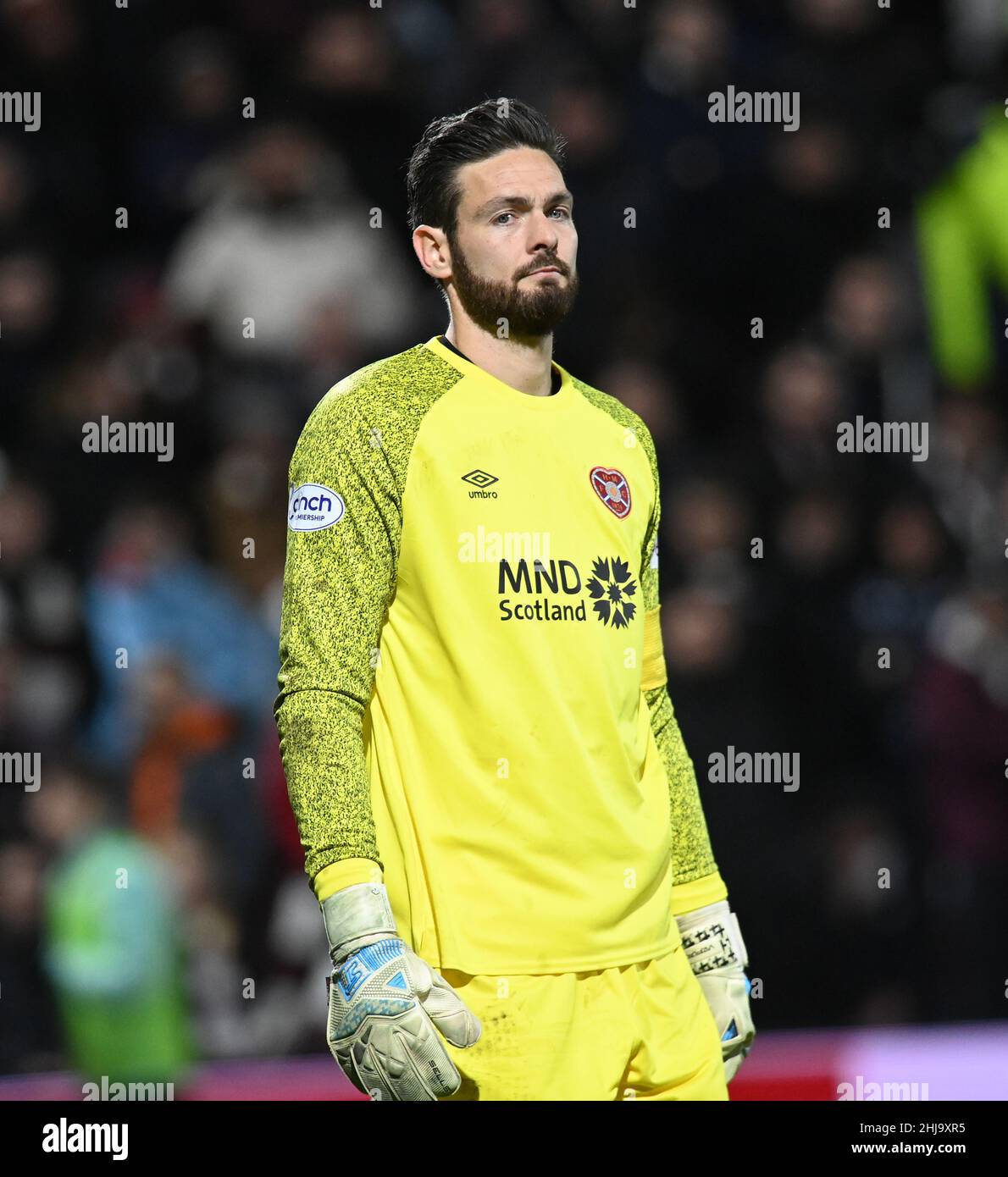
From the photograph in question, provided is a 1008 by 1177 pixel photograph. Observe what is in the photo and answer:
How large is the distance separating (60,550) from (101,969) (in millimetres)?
1025

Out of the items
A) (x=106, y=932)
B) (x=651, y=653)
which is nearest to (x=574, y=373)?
(x=106, y=932)

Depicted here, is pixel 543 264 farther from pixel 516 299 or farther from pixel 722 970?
pixel 722 970

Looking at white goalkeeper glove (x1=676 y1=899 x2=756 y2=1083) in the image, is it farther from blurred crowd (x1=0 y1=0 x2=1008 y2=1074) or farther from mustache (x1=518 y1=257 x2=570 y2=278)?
blurred crowd (x1=0 y1=0 x2=1008 y2=1074)

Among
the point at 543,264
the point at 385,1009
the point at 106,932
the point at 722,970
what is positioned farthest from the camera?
the point at 106,932

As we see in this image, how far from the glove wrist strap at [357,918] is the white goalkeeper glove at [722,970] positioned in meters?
0.63

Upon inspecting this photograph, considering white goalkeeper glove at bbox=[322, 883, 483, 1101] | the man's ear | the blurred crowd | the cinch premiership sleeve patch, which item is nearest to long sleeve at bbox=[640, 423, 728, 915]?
the cinch premiership sleeve patch

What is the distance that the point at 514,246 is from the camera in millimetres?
2391

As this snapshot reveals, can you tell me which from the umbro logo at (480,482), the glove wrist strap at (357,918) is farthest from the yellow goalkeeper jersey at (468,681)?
the glove wrist strap at (357,918)

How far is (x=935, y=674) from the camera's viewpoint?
4.45m

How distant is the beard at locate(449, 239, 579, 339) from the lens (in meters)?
2.38

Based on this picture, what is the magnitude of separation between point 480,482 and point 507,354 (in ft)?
0.76

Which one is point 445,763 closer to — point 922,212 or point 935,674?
point 935,674

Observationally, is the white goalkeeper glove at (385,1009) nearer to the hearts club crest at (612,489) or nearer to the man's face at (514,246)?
the hearts club crest at (612,489)

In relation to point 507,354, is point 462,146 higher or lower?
higher
